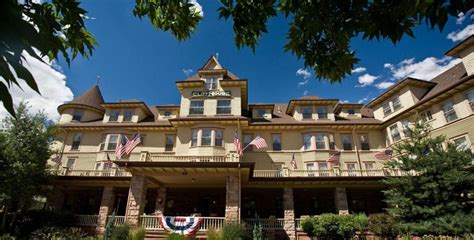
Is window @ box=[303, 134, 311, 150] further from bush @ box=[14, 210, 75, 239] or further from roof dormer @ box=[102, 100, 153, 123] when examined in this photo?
bush @ box=[14, 210, 75, 239]

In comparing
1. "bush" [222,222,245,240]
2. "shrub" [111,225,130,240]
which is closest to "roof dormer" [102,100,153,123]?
"shrub" [111,225,130,240]

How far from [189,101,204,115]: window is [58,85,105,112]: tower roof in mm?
11038

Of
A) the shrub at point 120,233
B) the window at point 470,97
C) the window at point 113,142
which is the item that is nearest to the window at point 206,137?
the window at point 113,142

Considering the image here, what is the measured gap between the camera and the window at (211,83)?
2573 cm

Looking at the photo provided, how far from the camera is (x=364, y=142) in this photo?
24812 millimetres

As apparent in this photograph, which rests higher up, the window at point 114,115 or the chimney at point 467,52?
the chimney at point 467,52

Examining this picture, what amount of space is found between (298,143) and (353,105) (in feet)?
27.6

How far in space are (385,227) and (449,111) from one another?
1100cm

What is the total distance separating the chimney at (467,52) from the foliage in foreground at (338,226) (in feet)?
44.7

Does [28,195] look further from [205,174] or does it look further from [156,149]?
[205,174]

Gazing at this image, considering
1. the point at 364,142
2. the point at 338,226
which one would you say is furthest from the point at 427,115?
the point at 338,226

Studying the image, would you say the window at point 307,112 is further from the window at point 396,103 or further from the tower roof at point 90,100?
the tower roof at point 90,100

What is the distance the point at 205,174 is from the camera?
1709cm

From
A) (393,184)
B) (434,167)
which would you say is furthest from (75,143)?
(434,167)
